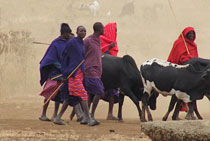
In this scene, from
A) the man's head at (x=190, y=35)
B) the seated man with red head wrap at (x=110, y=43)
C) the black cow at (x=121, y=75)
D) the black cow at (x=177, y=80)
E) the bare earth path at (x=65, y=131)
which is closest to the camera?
the bare earth path at (x=65, y=131)

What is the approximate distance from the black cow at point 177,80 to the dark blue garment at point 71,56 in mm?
1944

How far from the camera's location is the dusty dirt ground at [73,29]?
2170 centimetres

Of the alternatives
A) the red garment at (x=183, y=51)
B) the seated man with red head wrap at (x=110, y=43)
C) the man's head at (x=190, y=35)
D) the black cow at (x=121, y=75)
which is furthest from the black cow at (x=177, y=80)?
the seated man with red head wrap at (x=110, y=43)

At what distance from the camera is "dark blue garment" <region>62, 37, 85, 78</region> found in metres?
10.1

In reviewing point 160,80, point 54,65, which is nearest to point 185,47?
point 160,80

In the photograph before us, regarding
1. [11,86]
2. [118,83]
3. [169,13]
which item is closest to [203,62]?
[118,83]

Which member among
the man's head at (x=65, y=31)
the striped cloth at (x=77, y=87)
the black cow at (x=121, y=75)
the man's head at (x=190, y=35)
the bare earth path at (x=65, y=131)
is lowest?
the bare earth path at (x=65, y=131)

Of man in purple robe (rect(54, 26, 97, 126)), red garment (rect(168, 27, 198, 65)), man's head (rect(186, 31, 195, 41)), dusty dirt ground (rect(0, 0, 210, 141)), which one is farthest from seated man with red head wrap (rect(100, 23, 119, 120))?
dusty dirt ground (rect(0, 0, 210, 141))

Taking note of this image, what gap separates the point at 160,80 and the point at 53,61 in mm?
2221

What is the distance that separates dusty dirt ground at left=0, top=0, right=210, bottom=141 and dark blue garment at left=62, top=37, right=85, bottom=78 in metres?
6.71

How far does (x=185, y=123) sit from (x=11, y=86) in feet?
61.4

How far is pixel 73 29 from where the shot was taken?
3020 cm

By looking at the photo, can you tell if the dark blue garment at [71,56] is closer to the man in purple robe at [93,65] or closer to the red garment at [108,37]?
the man in purple robe at [93,65]

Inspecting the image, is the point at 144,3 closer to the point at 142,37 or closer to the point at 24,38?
the point at 142,37
